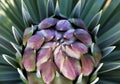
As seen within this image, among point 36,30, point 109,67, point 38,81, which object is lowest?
point 109,67

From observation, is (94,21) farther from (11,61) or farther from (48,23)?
(11,61)

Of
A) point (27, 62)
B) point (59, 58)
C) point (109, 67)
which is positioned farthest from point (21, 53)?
point (109, 67)

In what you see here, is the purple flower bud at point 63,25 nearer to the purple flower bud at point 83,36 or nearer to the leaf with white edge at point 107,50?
the purple flower bud at point 83,36

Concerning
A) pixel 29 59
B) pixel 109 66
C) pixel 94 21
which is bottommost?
pixel 109 66

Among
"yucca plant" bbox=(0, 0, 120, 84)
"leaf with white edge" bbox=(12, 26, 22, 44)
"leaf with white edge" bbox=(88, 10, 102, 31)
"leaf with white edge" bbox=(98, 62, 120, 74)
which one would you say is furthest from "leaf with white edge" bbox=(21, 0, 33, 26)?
"leaf with white edge" bbox=(98, 62, 120, 74)

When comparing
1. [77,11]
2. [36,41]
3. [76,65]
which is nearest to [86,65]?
[76,65]

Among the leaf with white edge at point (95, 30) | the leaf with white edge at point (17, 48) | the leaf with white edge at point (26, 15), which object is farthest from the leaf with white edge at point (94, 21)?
the leaf with white edge at point (17, 48)

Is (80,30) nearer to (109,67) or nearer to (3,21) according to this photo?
(109,67)
